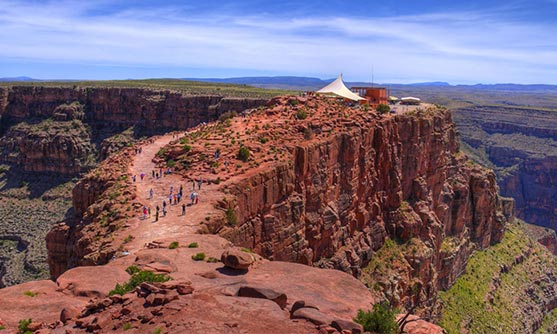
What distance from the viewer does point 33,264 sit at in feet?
194

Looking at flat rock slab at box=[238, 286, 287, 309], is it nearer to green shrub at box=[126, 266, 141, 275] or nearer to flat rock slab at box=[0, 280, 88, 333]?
green shrub at box=[126, 266, 141, 275]

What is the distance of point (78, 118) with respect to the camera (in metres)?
101

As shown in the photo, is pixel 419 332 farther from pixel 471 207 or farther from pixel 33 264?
A: pixel 471 207

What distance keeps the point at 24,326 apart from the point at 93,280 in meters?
3.90

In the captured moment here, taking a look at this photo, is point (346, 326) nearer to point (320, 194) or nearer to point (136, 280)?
point (136, 280)

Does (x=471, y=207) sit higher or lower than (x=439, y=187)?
lower

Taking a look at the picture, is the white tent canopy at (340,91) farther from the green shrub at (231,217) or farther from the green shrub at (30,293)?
the green shrub at (30,293)

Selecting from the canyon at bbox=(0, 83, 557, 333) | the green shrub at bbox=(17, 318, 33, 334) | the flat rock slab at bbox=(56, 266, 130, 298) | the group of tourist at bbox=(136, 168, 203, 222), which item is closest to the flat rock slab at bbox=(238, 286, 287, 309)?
the canyon at bbox=(0, 83, 557, 333)

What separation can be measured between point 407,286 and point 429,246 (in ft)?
25.3

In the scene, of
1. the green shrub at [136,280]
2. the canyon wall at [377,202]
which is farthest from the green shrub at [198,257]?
the canyon wall at [377,202]

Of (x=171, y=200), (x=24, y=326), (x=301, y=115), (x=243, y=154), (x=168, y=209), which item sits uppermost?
(x=301, y=115)

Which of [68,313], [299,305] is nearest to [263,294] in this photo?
[299,305]

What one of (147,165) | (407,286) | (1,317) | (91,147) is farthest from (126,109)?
(1,317)

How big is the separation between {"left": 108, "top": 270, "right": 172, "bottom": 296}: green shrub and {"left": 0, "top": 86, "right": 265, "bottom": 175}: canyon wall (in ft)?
225
